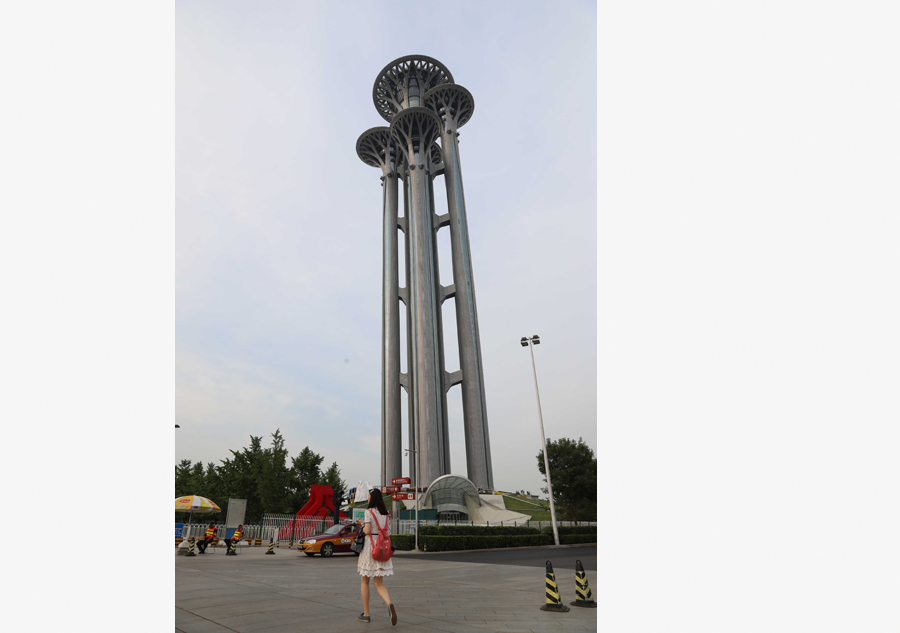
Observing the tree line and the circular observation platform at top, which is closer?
the tree line

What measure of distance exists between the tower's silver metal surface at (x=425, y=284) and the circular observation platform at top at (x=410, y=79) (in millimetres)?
125

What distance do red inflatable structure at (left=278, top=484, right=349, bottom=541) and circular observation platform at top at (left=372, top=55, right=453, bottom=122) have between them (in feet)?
163

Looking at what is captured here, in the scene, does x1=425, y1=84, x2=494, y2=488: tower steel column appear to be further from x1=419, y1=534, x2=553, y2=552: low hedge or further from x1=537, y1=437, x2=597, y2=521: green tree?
x1=419, y1=534, x2=553, y2=552: low hedge

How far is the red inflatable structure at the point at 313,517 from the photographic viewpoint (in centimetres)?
3312

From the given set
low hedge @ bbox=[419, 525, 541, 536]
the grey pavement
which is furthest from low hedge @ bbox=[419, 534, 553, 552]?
the grey pavement

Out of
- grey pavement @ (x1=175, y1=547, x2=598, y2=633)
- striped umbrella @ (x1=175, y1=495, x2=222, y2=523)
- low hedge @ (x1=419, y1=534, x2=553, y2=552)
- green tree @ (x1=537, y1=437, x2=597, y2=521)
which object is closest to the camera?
grey pavement @ (x1=175, y1=547, x2=598, y2=633)

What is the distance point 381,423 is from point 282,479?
1813 centimetres

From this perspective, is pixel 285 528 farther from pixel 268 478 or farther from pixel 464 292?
pixel 464 292

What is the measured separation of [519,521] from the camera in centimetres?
4344

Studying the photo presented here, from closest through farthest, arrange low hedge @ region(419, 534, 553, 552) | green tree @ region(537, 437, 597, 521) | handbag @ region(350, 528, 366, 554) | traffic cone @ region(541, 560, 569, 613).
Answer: traffic cone @ region(541, 560, 569, 613), handbag @ region(350, 528, 366, 554), low hedge @ region(419, 534, 553, 552), green tree @ region(537, 437, 597, 521)

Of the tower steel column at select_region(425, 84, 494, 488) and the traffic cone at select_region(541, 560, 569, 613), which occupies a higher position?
the tower steel column at select_region(425, 84, 494, 488)

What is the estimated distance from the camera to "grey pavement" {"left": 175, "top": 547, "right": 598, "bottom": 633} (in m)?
6.63

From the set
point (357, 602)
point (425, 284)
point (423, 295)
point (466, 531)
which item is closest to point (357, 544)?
point (466, 531)
